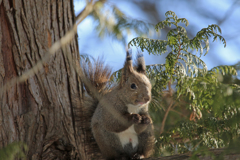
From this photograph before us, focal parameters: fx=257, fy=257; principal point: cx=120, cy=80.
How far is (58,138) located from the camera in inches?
76.8

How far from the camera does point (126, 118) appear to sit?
2.13 meters

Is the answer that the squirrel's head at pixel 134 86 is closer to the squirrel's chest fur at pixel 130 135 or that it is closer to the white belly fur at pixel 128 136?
the squirrel's chest fur at pixel 130 135

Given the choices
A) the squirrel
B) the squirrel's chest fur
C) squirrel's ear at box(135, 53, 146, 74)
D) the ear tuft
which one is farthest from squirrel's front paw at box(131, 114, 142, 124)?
squirrel's ear at box(135, 53, 146, 74)

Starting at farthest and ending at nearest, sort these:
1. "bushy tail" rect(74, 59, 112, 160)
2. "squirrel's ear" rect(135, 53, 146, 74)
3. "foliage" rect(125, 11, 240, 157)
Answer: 1. "squirrel's ear" rect(135, 53, 146, 74)
2. "bushy tail" rect(74, 59, 112, 160)
3. "foliage" rect(125, 11, 240, 157)

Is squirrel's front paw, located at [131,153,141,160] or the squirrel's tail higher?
the squirrel's tail

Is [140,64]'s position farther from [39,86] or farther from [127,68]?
[39,86]

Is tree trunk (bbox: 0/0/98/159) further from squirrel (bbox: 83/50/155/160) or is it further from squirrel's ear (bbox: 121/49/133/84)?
squirrel's ear (bbox: 121/49/133/84)

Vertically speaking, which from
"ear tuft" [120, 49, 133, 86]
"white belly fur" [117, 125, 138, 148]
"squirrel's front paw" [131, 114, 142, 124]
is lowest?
"white belly fur" [117, 125, 138, 148]

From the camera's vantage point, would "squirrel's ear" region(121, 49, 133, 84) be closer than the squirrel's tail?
Yes

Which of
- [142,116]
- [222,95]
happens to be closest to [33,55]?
[142,116]

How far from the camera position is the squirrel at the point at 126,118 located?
7.01 feet

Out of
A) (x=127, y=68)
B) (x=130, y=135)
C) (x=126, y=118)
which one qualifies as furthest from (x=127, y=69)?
(x=130, y=135)

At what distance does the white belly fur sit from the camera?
7.42ft

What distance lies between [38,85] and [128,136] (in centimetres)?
89
